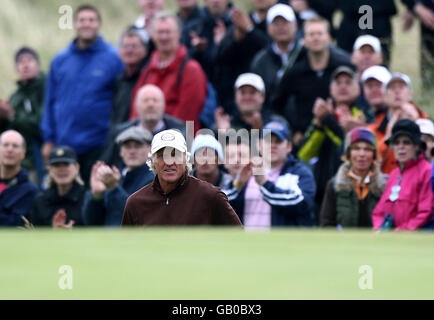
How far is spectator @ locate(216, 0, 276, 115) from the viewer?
40.5ft

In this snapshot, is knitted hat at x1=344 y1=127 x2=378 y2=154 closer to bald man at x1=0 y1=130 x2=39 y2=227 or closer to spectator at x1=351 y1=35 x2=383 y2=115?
spectator at x1=351 y1=35 x2=383 y2=115

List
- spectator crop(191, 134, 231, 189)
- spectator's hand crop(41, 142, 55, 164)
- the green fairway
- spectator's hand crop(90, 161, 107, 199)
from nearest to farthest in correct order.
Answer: spectator's hand crop(90, 161, 107, 199) → spectator crop(191, 134, 231, 189) → the green fairway → spectator's hand crop(41, 142, 55, 164)

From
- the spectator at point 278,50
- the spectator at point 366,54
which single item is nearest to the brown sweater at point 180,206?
the spectator at point 278,50

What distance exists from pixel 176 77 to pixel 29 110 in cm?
296

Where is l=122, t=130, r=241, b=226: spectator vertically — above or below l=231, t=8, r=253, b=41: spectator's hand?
below

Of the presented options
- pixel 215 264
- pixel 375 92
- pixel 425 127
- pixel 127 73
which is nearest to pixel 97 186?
pixel 215 264

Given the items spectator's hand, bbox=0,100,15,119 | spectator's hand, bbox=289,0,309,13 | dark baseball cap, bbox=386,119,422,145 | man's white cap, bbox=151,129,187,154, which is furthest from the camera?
spectator's hand, bbox=0,100,15,119

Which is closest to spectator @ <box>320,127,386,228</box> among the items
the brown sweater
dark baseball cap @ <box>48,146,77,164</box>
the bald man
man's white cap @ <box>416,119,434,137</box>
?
man's white cap @ <box>416,119,434,137</box>

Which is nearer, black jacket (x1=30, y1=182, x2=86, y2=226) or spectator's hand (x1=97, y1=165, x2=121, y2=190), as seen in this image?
spectator's hand (x1=97, y1=165, x2=121, y2=190)

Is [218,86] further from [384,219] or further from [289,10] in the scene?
[384,219]

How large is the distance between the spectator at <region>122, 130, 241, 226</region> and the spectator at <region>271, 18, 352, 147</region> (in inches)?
262

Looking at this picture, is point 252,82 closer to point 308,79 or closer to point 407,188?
point 308,79

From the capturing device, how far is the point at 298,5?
13383mm

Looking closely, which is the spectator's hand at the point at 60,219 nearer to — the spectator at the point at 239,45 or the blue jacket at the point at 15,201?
the blue jacket at the point at 15,201
